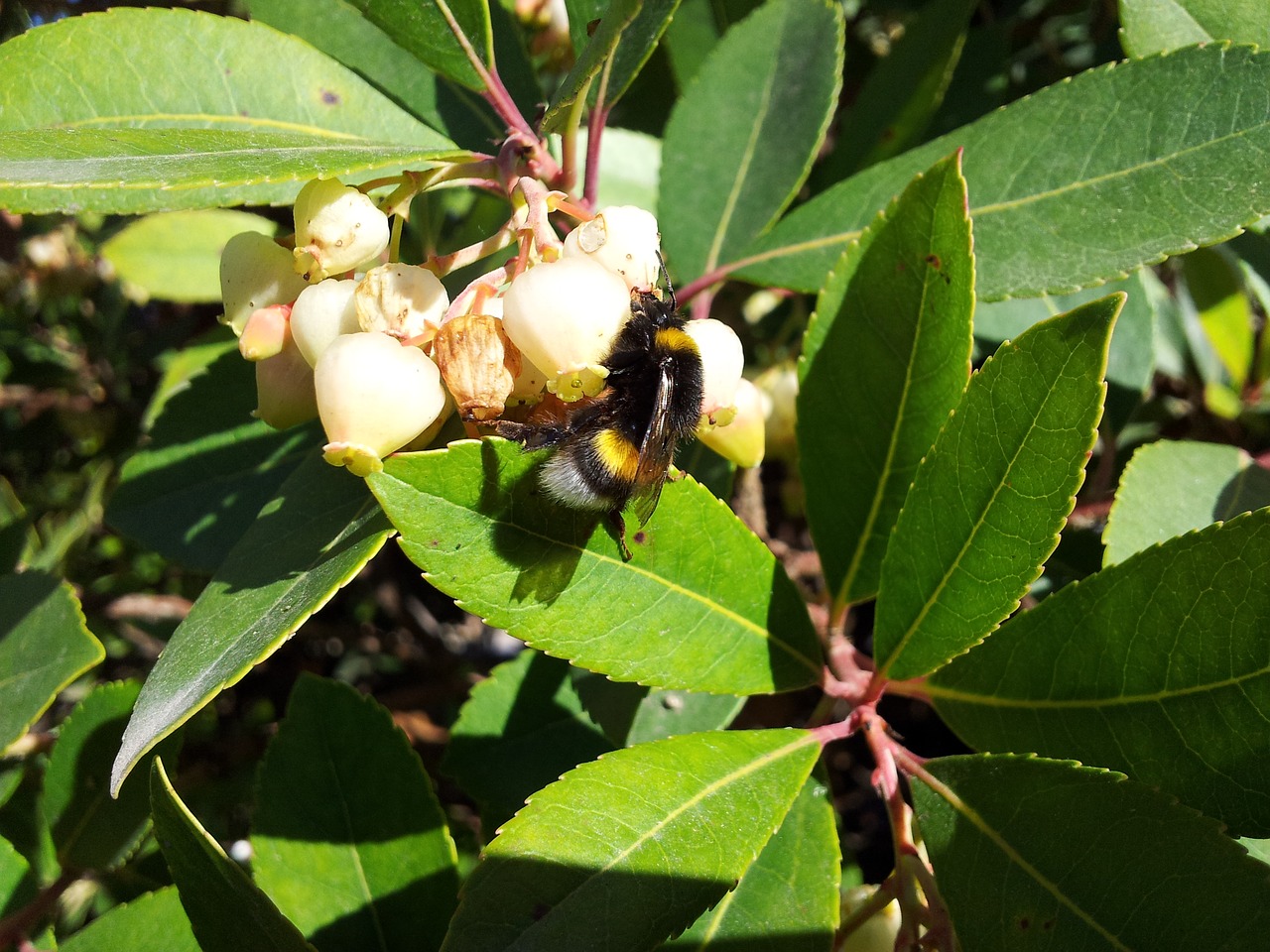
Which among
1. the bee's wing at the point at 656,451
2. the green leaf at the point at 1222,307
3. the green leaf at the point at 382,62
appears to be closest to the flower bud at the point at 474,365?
the bee's wing at the point at 656,451

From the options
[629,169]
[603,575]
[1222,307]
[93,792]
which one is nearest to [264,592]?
[603,575]

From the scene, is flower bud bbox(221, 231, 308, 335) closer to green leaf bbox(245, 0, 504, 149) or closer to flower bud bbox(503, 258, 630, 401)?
flower bud bbox(503, 258, 630, 401)

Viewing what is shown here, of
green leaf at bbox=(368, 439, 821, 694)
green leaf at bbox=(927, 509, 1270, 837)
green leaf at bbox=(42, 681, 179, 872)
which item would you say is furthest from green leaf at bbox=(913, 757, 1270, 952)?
green leaf at bbox=(42, 681, 179, 872)

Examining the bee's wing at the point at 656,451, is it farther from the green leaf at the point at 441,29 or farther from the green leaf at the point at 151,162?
the green leaf at the point at 441,29

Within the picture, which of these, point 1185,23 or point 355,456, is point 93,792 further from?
point 1185,23

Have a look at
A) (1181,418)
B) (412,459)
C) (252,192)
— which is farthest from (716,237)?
(1181,418)

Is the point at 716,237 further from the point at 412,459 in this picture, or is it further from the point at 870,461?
the point at 412,459
